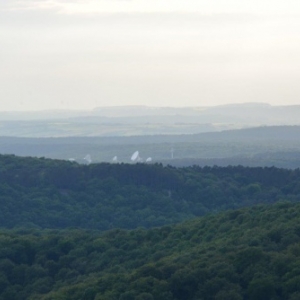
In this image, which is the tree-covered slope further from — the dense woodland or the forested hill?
the forested hill

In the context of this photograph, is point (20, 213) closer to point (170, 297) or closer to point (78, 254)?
point (78, 254)

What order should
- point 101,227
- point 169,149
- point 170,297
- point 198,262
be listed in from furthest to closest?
point 169,149, point 101,227, point 198,262, point 170,297

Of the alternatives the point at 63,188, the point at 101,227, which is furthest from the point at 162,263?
the point at 63,188

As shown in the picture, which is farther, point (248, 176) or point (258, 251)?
point (248, 176)

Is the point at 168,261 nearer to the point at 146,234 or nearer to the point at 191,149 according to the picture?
the point at 146,234

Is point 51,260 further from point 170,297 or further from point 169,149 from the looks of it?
point 169,149

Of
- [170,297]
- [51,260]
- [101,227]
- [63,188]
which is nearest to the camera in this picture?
[170,297]
